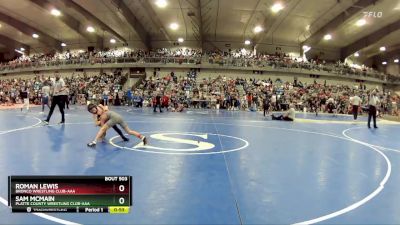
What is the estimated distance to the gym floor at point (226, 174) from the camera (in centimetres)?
341

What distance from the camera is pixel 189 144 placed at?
769cm

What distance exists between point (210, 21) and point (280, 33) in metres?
8.84

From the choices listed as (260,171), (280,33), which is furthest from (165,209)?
(280,33)

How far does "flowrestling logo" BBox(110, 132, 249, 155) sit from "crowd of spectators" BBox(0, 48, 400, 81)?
2415 centimetres

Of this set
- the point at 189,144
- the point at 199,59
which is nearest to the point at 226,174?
the point at 189,144

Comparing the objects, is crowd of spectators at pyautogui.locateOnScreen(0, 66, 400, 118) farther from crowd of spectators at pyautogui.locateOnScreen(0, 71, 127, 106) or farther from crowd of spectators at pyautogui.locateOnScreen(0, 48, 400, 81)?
crowd of spectators at pyautogui.locateOnScreen(0, 48, 400, 81)

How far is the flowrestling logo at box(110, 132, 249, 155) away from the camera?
6.87m

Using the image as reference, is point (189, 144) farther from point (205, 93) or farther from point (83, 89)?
point (83, 89)

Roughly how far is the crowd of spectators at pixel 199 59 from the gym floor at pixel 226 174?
81.4 feet

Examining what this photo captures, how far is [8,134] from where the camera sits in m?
8.36
